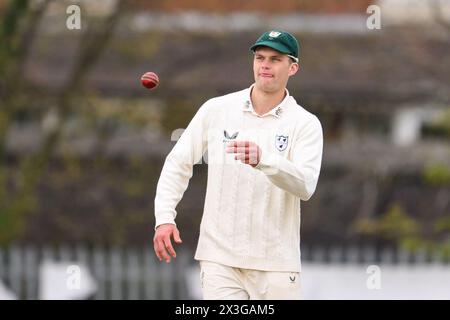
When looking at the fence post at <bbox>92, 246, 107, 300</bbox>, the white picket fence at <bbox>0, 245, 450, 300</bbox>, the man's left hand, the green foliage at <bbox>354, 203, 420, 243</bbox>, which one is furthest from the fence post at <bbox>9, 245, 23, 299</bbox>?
the man's left hand

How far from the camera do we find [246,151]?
6031 mm

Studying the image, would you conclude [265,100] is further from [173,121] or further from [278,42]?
[173,121]

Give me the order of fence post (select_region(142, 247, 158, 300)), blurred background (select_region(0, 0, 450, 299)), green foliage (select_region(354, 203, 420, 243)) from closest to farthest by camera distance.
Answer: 1. fence post (select_region(142, 247, 158, 300))
2. blurred background (select_region(0, 0, 450, 299))
3. green foliage (select_region(354, 203, 420, 243))

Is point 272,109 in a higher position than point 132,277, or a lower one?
higher

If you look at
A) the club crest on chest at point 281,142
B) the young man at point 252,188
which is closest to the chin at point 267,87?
the young man at point 252,188

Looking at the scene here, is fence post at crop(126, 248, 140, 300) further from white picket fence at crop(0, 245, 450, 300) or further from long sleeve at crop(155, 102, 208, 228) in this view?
long sleeve at crop(155, 102, 208, 228)

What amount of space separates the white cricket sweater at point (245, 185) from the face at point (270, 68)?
13 cm

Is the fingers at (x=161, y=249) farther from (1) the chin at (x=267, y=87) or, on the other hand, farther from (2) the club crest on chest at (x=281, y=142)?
(1) the chin at (x=267, y=87)

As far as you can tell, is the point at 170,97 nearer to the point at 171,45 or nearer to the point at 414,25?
the point at 171,45

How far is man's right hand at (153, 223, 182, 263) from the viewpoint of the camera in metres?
6.40

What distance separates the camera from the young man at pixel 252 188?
6.56 metres

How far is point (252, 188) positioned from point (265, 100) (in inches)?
18.9

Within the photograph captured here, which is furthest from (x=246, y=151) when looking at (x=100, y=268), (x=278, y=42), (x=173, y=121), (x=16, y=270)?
(x=173, y=121)

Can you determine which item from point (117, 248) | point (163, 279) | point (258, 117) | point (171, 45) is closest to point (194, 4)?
point (171, 45)
